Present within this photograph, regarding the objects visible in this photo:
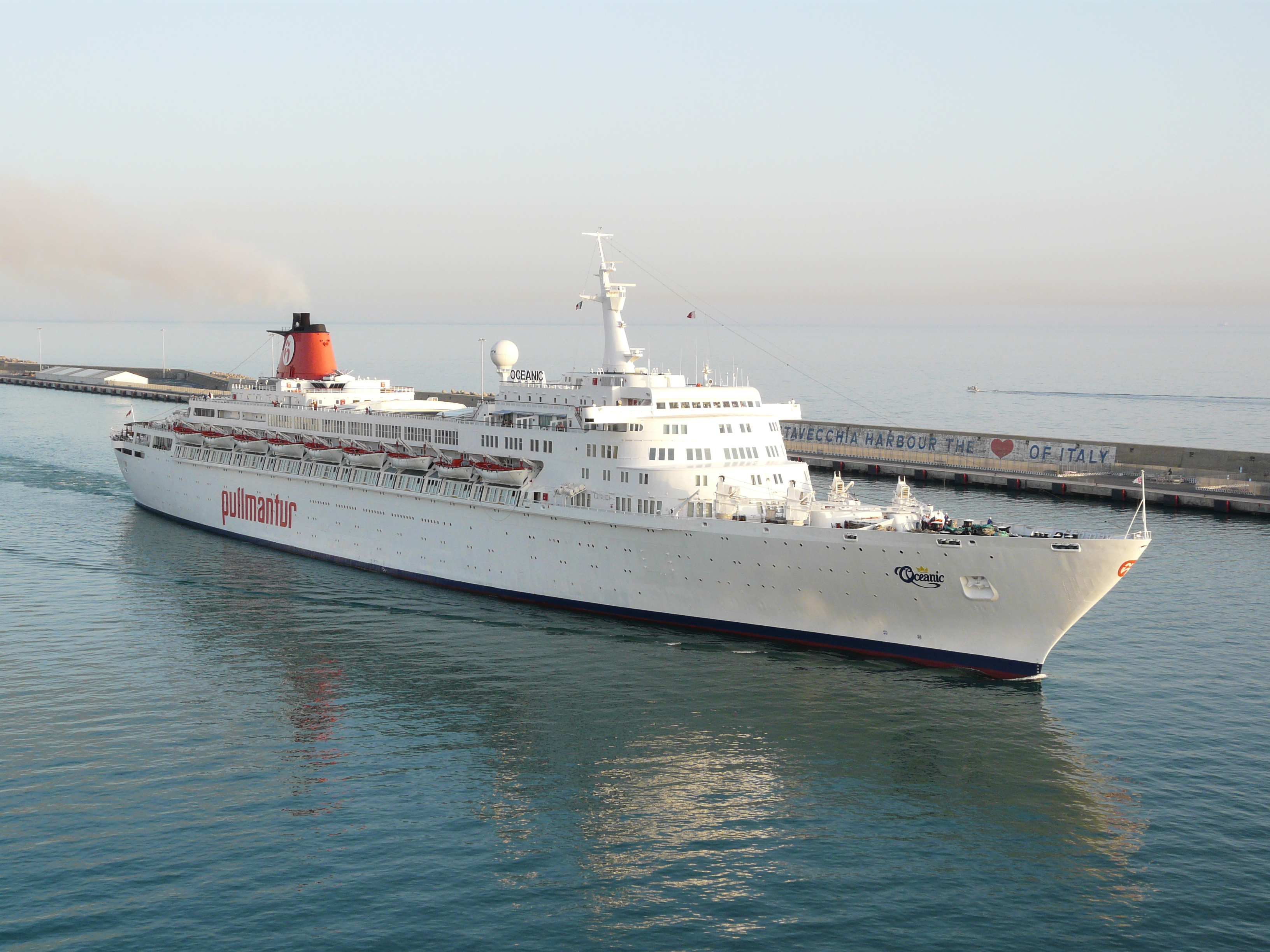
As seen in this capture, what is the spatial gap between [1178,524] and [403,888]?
1906 inches

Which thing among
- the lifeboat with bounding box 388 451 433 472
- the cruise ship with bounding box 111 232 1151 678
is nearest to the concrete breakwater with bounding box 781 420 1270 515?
the cruise ship with bounding box 111 232 1151 678

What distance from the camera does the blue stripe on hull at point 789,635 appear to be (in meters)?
29.4

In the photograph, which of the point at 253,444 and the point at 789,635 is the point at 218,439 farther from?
the point at 789,635

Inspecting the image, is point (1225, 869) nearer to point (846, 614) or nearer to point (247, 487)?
point (846, 614)

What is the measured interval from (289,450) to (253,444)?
10.2ft

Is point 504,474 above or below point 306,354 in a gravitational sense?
below

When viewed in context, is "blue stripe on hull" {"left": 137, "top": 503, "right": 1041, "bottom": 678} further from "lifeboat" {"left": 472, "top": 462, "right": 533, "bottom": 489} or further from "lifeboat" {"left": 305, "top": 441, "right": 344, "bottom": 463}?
"lifeboat" {"left": 305, "top": 441, "right": 344, "bottom": 463}

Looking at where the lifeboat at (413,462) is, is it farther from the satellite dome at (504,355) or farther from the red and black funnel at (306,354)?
the red and black funnel at (306,354)

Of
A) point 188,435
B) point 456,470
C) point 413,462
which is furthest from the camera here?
point 188,435

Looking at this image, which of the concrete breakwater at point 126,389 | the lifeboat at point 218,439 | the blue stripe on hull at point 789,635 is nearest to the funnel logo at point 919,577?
the blue stripe on hull at point 789,635

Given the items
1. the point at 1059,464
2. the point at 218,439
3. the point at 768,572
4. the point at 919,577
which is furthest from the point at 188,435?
the point at 1059,464

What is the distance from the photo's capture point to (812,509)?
1220 inches

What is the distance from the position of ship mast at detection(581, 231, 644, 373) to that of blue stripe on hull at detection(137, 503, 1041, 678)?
9.18 m

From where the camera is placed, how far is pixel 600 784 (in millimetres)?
22797
